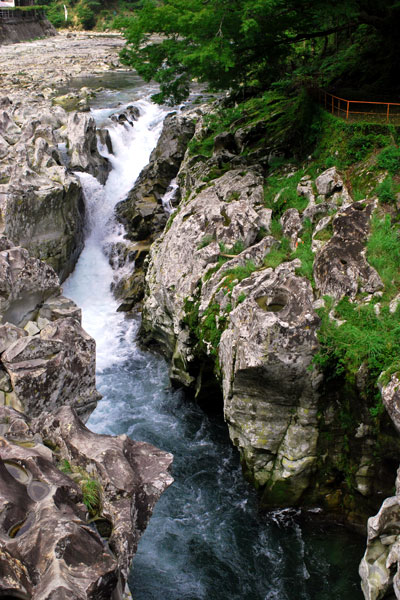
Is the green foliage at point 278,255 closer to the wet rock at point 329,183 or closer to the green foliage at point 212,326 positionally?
the green foliage at point 212,326

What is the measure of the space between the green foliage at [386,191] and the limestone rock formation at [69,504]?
9.77 m

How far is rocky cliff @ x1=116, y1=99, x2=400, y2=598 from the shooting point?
12094 millimetres

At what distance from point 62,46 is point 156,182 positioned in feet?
155

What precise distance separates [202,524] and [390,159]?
11836 mm

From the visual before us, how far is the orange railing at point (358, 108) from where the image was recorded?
17969 millimetres

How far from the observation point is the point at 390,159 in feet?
53.0

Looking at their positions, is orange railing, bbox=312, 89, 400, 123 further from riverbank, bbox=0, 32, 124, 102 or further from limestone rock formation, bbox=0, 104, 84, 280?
riverbank, bbox=0, 32, 124, 102

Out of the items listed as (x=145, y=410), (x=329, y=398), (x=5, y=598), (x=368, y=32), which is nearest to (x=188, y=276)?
(x=145, y=410)

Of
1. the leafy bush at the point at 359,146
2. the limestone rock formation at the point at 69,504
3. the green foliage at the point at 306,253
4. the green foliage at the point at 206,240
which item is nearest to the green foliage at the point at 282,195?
the green foliage at the point at 306,253

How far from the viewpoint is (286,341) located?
39.4 feet

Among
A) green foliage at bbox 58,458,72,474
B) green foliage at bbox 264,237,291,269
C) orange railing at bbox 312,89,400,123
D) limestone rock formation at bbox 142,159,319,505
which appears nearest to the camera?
green foliage at bbox 58,458,72,474

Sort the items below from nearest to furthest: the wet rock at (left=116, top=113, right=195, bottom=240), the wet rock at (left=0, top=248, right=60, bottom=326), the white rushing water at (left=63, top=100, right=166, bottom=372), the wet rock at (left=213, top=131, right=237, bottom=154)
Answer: the wet rock at (left=0, top=248, right=60, bottom=326)
the white rushing water at (left=63, top=100, right=166, bottom=372)
the wet rock at (left=213, top=131, right=237, bottom=154)
the wet rock at (left=116, top=113, right=195, bottom=240)

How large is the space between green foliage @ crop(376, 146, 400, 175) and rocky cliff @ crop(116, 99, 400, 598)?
0.80 feet

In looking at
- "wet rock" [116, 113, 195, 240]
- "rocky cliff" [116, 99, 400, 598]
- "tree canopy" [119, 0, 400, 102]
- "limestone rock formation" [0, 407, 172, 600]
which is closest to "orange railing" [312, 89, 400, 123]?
"tree canopy" [119, 0, 400, 102]
